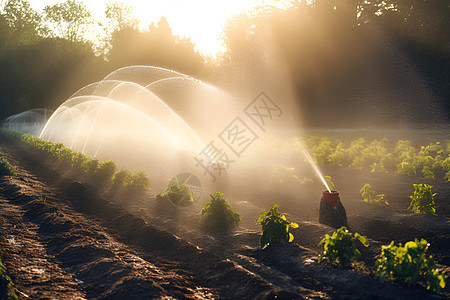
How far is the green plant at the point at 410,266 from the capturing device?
3.87 meters

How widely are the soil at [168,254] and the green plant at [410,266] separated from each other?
122 millimetres

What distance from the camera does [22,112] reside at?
48.8 metres

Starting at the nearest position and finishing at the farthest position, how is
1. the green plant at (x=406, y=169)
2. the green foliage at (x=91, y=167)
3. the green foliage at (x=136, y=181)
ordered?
the green foliage at (x=136, y=181) < the green plant at (x=406, y=169) < the green foliage at (x=91, y=167)

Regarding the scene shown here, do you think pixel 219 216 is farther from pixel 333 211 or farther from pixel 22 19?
pixel 22 19

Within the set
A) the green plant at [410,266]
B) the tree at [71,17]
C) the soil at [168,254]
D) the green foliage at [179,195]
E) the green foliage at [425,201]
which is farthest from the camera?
the tree at [71,17]

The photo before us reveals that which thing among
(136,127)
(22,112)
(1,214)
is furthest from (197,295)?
(22,112)

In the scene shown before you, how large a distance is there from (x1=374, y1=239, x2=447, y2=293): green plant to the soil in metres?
0.12

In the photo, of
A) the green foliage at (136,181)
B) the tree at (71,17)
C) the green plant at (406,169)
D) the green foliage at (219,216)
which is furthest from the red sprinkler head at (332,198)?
the tree at (71,17)

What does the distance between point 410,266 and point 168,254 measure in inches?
127

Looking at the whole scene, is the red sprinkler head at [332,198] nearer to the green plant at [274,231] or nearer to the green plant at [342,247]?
the green plant at [274,231]

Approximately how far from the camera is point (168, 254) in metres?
5.63

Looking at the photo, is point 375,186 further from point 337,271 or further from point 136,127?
point 136,127

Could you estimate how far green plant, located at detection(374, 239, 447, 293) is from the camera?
12.7 ft

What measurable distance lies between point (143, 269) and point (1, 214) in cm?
416
